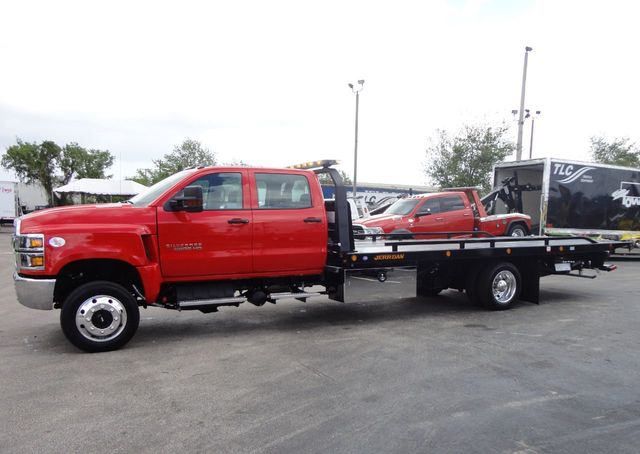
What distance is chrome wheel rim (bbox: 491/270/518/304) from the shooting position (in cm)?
809

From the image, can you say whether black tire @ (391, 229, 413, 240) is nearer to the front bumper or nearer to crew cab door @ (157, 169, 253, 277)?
crew cab door @ (157, 169, 253, 277)

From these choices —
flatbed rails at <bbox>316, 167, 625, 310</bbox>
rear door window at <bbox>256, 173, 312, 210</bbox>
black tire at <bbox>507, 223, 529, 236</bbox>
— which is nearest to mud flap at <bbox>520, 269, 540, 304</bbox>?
flatbed rails at <bbox>316, 167, 625, 310</bbox>

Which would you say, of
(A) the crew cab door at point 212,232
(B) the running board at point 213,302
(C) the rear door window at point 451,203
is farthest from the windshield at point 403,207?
(B) the running board at point 213,302

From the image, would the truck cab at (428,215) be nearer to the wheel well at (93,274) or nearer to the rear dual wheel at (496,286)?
the rear dual wheel at (496,286)

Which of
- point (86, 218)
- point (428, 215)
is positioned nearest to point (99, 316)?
point (86, 218)

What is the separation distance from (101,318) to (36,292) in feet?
2.32

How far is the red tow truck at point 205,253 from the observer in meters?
5.43

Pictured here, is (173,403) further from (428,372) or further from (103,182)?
(103,182)

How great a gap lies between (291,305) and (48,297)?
3970 millimetres

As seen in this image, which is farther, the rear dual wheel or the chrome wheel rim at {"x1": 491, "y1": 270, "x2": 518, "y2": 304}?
the chrome wheel rim at {"x1": 491, "y1": 270, "x2": 518, "y2": 304}

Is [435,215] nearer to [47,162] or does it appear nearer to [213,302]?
[213,302]

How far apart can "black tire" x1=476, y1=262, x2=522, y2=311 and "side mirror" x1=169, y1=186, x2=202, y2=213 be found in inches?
183

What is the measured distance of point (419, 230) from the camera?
12.7m

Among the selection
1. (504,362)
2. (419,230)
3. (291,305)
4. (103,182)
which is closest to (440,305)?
(291,305)
